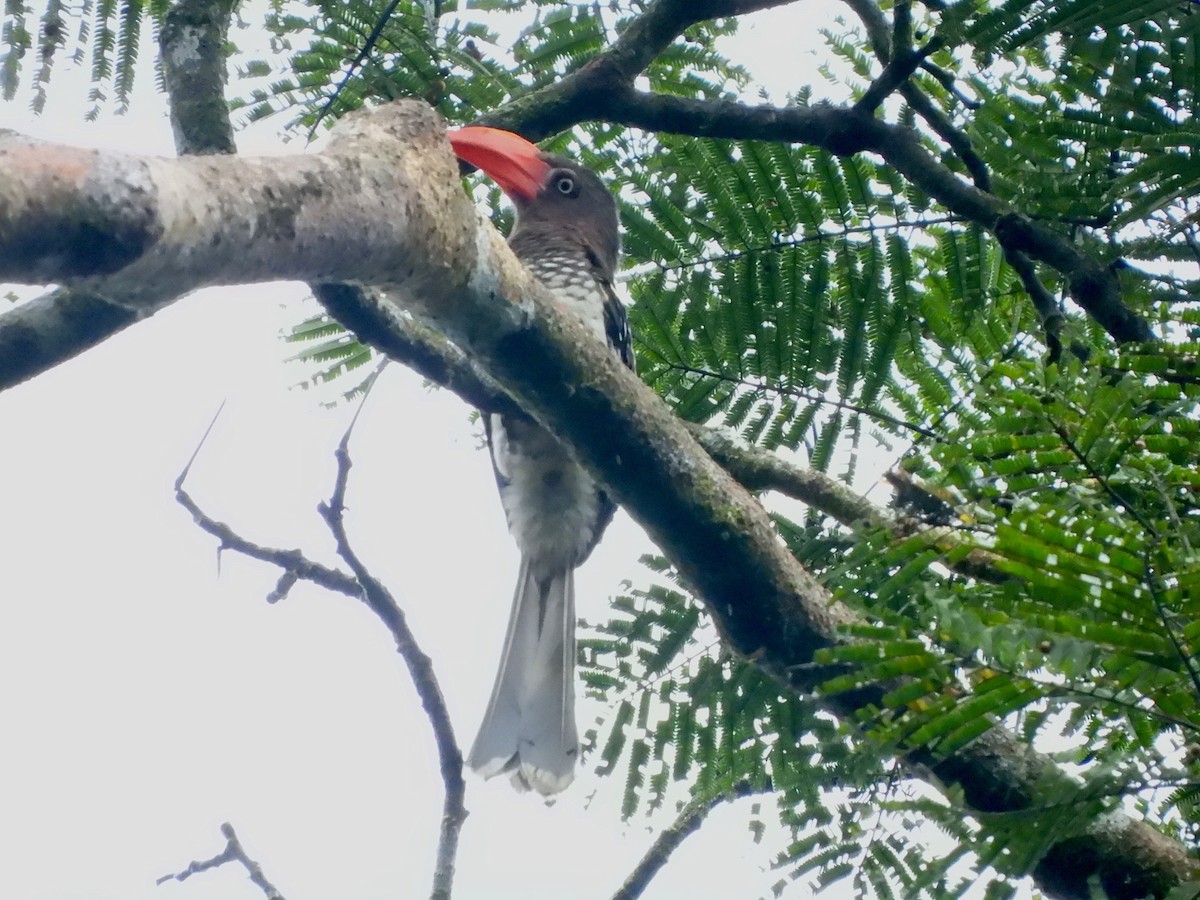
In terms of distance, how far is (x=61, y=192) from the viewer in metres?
1.09

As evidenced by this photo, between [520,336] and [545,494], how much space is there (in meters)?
1.57

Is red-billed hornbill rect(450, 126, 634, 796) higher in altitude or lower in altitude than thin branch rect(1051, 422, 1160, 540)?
higher

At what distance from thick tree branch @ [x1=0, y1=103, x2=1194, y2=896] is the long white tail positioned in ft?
2.56

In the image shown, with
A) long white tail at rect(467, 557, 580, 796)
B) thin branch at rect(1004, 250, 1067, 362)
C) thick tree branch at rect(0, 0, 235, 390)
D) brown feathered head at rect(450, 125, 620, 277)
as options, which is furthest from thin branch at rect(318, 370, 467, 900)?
thin branch at rect(1004, 250, 1067, 362)

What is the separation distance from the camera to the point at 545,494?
3430 mm

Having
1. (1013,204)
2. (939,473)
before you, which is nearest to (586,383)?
(939,473)

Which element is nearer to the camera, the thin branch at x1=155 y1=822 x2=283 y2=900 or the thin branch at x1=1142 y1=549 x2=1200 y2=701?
the thin branch at x1=1142 y1=549 x2=1200 y2=701

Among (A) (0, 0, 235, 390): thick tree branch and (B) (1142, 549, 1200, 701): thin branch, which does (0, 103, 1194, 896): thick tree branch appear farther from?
(A) (0, 0, 235, 390): thick tree branch

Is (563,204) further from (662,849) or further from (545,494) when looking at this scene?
(662,849)

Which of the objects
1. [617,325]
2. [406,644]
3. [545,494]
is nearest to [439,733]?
[406,644]

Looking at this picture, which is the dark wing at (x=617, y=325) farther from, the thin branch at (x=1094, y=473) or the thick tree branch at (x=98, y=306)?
the thin branch at (x=1094, y=473)

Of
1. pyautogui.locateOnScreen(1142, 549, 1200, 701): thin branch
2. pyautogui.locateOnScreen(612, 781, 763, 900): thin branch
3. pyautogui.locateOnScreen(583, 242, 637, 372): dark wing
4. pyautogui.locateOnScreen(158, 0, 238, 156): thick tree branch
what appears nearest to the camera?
pyautogui.locateOnScreen(1142, 549, 1200, 701): thin branch

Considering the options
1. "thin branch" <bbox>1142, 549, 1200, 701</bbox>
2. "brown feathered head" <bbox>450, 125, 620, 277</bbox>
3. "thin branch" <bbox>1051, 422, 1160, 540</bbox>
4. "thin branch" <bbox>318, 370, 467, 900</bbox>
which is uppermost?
"brown feathered head" <bbox>450, 125, 620, 277</bbox>

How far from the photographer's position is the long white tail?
9.32ft
